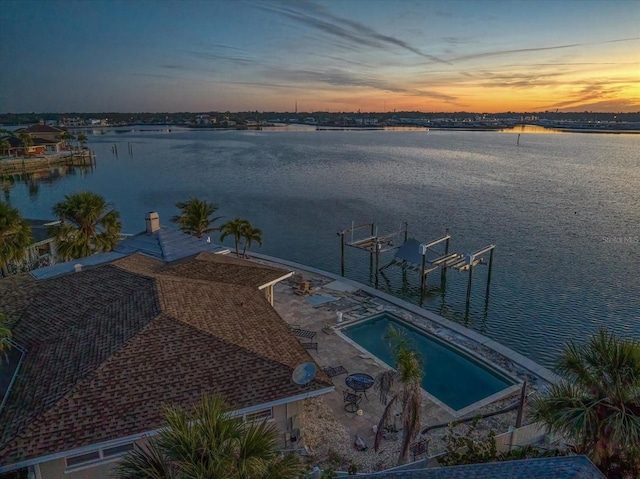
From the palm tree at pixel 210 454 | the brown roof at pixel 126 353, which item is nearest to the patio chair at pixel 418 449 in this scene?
the brown roof at pixel 126 353

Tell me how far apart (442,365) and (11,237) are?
23.6 metres

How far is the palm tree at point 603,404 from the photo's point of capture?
889cm

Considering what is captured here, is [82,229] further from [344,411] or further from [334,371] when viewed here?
[344,411]

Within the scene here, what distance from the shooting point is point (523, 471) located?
8.18 metres

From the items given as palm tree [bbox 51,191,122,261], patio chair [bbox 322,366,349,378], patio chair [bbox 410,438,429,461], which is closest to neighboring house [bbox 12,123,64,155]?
palm tree [bbox 51,191,122,261]

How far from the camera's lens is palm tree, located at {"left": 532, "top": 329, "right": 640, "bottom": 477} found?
889cm

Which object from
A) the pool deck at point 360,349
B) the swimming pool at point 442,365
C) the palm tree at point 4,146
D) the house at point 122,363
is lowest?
the swimming pool at point 442,365

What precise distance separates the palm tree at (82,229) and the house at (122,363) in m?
7.76

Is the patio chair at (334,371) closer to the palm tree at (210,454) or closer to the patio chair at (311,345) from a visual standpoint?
the patio chair at (311,345)

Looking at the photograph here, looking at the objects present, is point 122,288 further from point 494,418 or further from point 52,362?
point 494,418

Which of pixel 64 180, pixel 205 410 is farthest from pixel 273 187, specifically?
pixel 205 410

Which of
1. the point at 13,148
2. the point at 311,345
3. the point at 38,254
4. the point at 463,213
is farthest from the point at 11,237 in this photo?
the point at 13,148

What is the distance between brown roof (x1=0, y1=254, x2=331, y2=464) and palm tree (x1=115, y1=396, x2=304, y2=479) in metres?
3.92

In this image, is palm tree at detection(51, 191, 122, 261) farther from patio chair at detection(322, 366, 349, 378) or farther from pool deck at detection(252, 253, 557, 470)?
patio chair at detection(322, 366, 349, 378)
